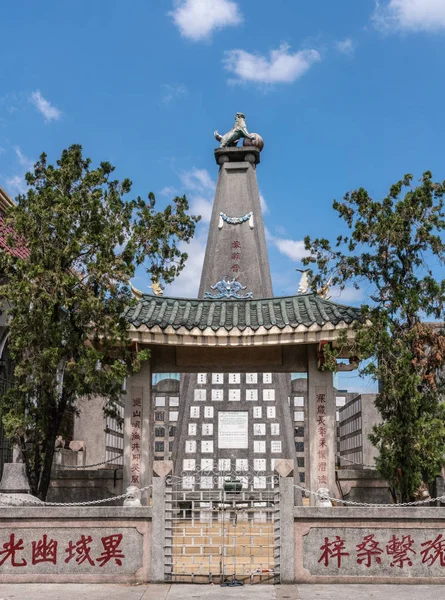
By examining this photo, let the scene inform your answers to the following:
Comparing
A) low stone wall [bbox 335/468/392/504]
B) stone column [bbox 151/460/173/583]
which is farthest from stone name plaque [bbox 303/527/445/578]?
low stone wall [bbox 335/468/392/504]

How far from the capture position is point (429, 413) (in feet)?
39.3

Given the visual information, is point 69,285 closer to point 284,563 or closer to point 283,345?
point 283,345

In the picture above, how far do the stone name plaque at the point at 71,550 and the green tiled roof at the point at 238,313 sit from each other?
436cm

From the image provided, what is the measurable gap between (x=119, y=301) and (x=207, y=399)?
11963 mm

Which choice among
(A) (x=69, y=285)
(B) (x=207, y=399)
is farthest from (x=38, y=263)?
(B) (x=207, y=399)

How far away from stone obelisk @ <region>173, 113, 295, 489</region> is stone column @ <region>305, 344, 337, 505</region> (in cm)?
892

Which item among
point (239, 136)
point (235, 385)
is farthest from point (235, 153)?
point (235, 385)

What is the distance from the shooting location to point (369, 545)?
9930mm

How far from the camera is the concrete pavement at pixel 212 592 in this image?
8812 millimetres

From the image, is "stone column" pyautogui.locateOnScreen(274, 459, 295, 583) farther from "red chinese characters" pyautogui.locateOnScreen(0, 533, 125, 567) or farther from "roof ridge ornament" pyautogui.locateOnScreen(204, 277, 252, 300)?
"roof ridge ornament" pyautogui.locateOnScreen(204, 277, 252, 300)

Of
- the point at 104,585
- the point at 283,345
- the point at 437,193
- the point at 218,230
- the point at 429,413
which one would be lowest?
the point at 104,585

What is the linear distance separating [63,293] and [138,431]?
3711 mm

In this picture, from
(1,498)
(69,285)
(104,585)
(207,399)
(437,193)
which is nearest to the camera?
(104,585)

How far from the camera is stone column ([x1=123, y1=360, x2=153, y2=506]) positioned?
13781mm
